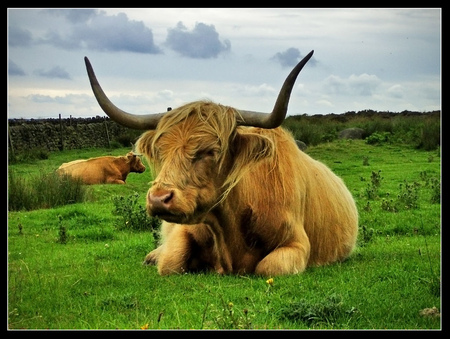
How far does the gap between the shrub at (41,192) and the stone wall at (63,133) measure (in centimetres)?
31

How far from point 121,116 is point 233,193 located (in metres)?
1.03

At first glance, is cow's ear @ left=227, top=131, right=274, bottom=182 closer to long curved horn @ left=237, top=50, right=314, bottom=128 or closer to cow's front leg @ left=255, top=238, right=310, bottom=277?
long curved horn @ left=237, top=50, right=314, bottom=128

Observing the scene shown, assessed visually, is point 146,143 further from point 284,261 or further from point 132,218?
point 132,218

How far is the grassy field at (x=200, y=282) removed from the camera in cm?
379

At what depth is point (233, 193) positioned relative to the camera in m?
5.32

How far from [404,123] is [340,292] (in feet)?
9.48

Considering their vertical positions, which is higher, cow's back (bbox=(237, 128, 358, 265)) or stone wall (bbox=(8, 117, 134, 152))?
stone wall (bbox=(8, 117, 134, 152))

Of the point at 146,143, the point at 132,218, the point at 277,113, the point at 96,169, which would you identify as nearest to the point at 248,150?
the point at 277,113

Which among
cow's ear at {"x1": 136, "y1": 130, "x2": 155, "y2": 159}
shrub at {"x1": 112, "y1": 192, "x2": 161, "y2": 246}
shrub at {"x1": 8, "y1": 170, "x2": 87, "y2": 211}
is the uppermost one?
cow's ear at {"x1": 136, "y1": 130, "x2": 155, "y2": 159}

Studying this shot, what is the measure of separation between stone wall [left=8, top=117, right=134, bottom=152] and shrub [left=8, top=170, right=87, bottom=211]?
31cm

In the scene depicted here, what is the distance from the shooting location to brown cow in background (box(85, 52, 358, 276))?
15.3ft

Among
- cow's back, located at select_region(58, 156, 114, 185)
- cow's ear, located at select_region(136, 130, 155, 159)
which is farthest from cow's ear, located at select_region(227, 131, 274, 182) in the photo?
cow's back, located at select_region(58, 156, 114, 185)

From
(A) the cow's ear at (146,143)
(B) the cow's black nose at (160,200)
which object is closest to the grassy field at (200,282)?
(B) the cow's black nose at (160,200)
